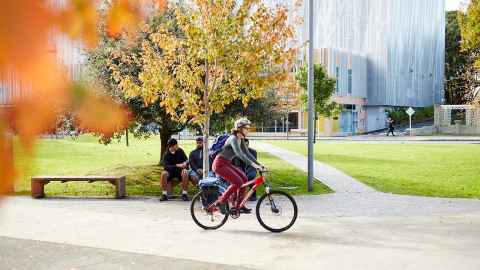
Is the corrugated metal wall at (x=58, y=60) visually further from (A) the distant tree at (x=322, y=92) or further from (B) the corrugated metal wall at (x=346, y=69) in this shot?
(B) the corrugated metal wall at (x=346, y=69)

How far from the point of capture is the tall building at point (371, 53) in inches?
2734

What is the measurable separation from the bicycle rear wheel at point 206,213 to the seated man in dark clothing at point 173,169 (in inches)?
156

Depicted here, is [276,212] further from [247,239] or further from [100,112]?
[100,112]

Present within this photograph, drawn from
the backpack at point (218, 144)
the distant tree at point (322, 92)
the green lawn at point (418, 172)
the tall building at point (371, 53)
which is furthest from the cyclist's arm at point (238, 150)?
the tall building at point (371, 53)

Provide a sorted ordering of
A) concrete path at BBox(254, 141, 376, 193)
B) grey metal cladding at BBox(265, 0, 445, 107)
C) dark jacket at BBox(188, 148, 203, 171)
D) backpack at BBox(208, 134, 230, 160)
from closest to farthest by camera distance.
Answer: backpack at BBox(208, 134, 230, 160), dark jacket at BBox(188, 148, 203, 171), concrete path at BBox(254, 141, 376, 193), grey metal cladding at BBox(265, 0, 445, 107)

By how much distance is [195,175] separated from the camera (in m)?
14.5

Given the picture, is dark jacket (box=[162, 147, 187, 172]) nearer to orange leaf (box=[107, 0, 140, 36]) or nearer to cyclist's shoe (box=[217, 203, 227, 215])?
cyclist's shoe (box=[217, 203, 227, 215])

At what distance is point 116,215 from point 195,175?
301 cm

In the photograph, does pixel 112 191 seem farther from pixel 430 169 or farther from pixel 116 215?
pixel 430 169

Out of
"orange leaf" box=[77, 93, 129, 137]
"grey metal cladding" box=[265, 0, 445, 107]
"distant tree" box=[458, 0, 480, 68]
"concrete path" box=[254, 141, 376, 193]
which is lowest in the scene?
"concrete path" box=[254, 141, 376, 193]

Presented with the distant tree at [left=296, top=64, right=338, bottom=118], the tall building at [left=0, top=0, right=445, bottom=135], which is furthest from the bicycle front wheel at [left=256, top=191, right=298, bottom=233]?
the tall building at [left=0, top=0, right=445, bottom=135]

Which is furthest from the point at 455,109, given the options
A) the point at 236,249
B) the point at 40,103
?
the point at 40,103

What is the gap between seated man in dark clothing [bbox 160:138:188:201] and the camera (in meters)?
14.3

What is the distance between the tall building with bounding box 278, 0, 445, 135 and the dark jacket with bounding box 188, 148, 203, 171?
52.5 meters
